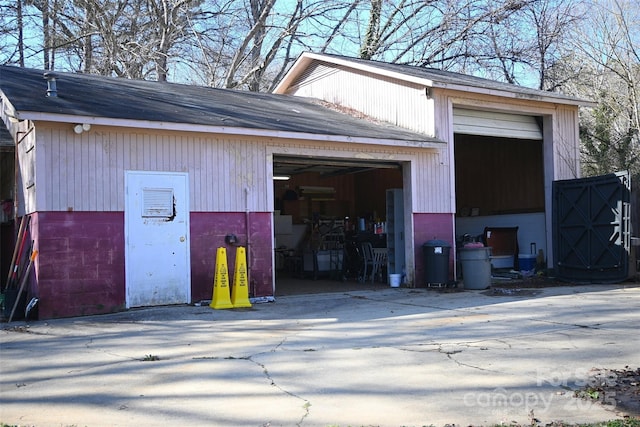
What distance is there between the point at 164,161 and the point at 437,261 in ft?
20.4

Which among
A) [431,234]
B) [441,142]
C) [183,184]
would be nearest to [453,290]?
[431,234]

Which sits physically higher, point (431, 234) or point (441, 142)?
point (441, 142)

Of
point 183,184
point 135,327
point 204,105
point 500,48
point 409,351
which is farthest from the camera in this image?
point 500,48

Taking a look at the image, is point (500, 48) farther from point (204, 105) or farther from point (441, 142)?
point (204, 105)

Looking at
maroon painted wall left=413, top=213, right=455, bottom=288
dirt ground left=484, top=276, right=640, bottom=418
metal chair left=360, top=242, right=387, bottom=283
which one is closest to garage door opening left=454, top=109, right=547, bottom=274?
maroon painted wall left=413, top=213, right=455, bottom=288

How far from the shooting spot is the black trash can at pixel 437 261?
1330 cm

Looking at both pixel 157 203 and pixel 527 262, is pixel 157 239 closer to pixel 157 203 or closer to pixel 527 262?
pixel 157 203

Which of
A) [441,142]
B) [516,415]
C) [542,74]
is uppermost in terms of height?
[542,74]

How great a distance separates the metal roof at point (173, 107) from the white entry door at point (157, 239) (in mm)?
1125

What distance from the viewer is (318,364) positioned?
21.4 ft

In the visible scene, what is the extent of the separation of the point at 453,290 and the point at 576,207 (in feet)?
13.2

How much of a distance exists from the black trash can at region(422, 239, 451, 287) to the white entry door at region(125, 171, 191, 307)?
17.4ft

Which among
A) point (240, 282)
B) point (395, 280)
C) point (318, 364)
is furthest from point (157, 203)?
point (395, 280)

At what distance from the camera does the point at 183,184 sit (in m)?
11.0
